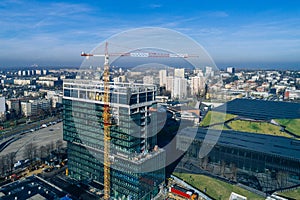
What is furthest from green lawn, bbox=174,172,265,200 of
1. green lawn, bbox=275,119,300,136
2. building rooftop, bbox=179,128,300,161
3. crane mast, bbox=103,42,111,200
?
green lawn, bbox=275,119,300,136

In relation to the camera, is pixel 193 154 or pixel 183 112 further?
pixel 183 112

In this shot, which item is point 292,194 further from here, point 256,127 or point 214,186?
point 256,127

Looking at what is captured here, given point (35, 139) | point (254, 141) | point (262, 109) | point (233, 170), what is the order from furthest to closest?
point (262, 109) < point (35, 139) < point (254, 141) < point (233, 170)

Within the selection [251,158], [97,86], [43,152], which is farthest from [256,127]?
[43,152]

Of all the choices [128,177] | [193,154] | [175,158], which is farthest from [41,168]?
[193,154]

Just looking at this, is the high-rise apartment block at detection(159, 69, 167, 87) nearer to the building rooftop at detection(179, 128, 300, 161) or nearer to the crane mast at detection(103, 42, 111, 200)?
the building rooftop at detection(179, 128, 300, 161)

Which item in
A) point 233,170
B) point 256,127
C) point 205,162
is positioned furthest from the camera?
point 256,127

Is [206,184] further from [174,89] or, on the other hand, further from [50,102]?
[50,102]

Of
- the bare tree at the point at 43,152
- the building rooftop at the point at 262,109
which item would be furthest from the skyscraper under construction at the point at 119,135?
the building rooftop at the point at 262,109
